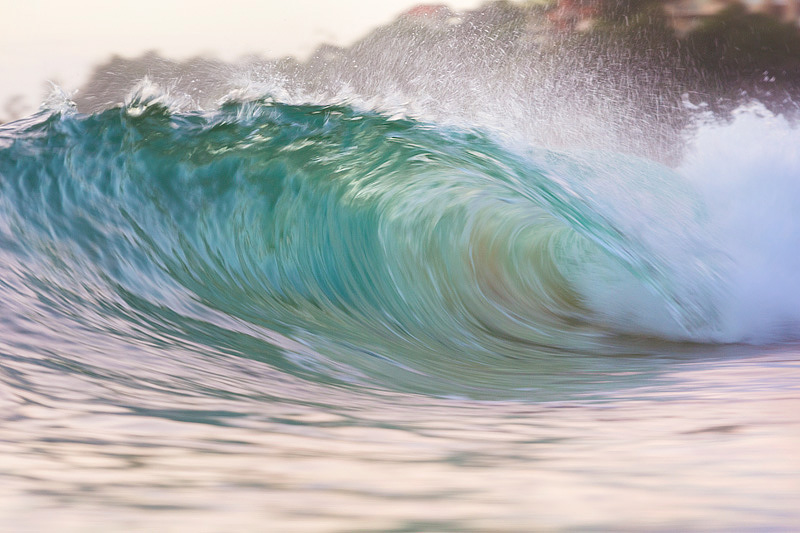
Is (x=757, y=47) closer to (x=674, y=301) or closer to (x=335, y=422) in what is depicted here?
(x=674, y=301)

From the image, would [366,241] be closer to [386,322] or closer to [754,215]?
[386,322]

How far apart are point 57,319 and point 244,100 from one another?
216 cm

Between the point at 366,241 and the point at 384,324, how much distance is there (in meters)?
0.93

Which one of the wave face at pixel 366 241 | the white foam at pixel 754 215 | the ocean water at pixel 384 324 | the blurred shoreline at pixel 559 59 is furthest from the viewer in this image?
the blurred shoreline at pixel 559 59

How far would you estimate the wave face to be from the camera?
286 cm

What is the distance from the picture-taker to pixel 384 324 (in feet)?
10.9

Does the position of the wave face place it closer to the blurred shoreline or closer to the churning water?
the churning water

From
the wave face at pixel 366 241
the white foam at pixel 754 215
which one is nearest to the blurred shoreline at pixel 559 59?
the wave face at pixel 366 241

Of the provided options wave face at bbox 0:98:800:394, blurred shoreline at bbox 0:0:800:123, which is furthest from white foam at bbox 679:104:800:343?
blurred shoreline at bbox 0:0:800:123

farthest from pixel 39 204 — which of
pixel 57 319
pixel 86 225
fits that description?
pixel 57 319

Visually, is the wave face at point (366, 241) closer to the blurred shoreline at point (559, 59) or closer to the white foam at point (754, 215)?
the white foam at point (754, 215)

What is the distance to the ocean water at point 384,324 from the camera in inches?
44.8

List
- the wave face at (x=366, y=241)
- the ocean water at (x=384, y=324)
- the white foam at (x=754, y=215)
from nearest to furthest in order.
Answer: the ocean water at (x=384, y=324), the wave face at (x=366, y=241), the white foam at (x=754, y=215)

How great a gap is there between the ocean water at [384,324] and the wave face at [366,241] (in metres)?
0.02
